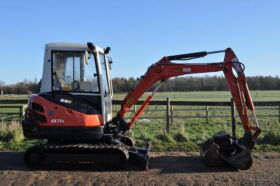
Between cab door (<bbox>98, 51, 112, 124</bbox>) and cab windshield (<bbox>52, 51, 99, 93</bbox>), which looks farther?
cab door (<bbox>98, 51, 112, 124</bbox>)

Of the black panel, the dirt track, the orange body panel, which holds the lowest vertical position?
the dirt track

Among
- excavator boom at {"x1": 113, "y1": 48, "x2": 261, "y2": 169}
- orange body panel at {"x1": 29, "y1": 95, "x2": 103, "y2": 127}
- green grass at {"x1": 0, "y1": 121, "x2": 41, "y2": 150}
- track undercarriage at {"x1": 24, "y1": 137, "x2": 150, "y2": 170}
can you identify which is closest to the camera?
track undercarriage at {"x1": 24, "y1": 137, "x2": 150, "y2": 170}

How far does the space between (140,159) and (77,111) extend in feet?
5.92

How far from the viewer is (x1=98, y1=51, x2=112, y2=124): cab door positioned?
32.5 ft

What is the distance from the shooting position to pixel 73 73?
970 centimetres

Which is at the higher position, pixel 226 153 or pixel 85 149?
pixel 85 149

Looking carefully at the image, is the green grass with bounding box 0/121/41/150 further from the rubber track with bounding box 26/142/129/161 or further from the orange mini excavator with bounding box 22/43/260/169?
the rubber track with bounding box 26/142/129/161

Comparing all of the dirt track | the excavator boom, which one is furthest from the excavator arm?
the dirt track

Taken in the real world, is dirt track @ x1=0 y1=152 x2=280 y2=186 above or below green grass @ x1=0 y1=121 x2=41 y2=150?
below

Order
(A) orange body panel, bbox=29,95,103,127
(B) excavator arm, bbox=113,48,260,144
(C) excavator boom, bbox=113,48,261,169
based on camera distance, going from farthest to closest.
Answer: (B) excavator arm, bbox=113,48,260,144 < (C) excavator boom, bbox=113,48,261,169 < (A) orange body panel, bbox=29,95,103,127

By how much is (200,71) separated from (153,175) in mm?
2916

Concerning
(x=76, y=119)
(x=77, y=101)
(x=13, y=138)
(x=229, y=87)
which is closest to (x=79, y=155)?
(x=76, y=119)

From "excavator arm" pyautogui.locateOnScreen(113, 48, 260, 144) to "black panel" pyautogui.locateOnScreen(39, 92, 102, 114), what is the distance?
2.86 ft

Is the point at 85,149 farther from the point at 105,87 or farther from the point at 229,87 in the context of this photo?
the point at 229,87
